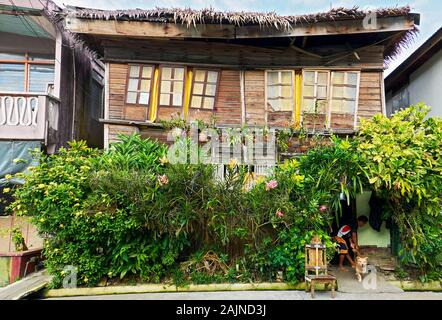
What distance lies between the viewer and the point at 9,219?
7.99m

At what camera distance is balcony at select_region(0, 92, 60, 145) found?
7320mm

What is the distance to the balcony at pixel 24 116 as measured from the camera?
7.32 meters

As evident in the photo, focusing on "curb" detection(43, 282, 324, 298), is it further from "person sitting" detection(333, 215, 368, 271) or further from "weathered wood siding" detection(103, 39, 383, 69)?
"weathered wood siding" detection(103, 39, 383, 69)

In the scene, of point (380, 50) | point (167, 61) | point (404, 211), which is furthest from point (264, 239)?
point (380, 50)

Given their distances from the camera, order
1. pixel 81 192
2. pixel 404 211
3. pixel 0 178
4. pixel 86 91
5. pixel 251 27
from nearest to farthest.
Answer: pixel 81 192, pixel 404 211, pixel 0 178, pixel 251 27, pixel 86 91

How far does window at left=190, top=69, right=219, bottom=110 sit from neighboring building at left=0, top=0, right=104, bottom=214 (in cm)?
359

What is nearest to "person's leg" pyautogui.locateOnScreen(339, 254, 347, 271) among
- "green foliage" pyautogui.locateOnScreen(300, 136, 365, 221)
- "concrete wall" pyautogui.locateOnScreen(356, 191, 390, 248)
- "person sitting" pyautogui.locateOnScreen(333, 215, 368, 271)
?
"person sitting" pyautogui.locateOnScreen(333, 215, 368, 271)

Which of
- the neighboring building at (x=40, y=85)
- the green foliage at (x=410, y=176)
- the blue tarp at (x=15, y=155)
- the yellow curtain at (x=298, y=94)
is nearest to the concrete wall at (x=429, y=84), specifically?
the green foliage at (x=410, y=176)

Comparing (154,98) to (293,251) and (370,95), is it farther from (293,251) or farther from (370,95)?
(370,95)

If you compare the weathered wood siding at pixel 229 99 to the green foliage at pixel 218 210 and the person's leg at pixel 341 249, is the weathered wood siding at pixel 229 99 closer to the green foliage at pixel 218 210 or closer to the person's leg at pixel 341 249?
the green foliage at pixel 218 210

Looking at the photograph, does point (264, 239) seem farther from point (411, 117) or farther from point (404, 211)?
point (411, 117)

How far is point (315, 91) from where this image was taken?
821cm

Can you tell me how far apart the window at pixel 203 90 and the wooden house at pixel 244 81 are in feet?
0.09

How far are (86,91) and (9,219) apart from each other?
4448 mm
